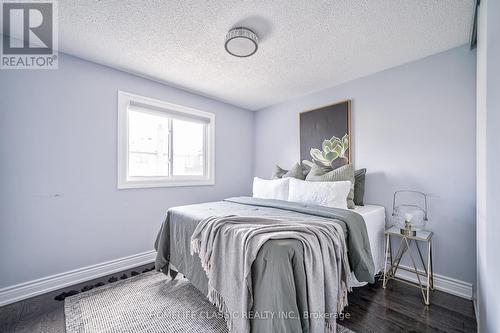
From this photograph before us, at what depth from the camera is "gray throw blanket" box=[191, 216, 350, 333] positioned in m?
1.18

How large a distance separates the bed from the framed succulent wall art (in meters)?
0.87

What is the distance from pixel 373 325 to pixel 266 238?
115cm

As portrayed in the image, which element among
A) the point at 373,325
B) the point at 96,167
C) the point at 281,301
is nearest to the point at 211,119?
the point at 96,167

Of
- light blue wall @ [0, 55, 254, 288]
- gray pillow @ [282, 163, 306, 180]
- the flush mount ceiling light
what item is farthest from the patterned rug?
the flush mount ceiling light

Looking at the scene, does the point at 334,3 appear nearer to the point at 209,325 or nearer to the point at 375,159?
the point at 375,159

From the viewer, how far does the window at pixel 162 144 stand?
2593mm

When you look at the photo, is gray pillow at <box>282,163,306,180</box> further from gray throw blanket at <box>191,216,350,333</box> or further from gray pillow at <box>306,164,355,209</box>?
gray throw blanket at <box>191,216,350,333</box>

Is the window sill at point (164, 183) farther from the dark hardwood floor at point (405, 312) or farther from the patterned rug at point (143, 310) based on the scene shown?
the dark hardwood floor at point (405, 312)

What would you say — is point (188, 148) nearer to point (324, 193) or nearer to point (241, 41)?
point (241, 41)

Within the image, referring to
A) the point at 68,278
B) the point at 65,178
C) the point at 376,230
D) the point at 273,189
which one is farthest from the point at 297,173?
the point at 68,278

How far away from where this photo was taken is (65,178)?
2.16m

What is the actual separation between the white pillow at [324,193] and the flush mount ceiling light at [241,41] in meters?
1.52

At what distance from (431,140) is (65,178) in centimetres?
378

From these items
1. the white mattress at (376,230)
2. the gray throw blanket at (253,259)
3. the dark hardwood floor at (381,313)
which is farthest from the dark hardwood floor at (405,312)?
the gray throw blanket at (253,259)
